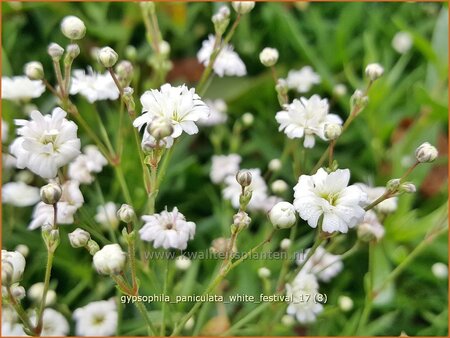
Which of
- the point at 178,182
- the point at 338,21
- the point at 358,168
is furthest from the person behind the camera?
the point at 338,21

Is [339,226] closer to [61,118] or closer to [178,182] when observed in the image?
[61,118]

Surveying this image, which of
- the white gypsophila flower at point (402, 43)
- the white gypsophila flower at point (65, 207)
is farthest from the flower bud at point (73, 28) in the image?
the white gypsophila flower at point (402, 43)

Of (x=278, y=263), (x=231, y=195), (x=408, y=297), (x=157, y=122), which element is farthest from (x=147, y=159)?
(x=408, y=297)

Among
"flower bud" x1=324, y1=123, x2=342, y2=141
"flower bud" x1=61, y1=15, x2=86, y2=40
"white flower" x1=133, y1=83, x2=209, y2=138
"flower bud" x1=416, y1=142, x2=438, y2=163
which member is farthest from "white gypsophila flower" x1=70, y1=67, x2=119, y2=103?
"flower bud" x1=416, y1=142, x2=438, y2=163

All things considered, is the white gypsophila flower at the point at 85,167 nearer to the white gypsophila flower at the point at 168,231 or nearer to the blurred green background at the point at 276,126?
the blurred green background at the point at 276,126

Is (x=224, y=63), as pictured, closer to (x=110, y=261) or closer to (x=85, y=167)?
(x=85, y=167)

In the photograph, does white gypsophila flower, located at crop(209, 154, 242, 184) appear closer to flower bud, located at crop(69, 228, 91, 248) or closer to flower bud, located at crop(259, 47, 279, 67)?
flower bud, located at crop(259, 47, 279, 67)

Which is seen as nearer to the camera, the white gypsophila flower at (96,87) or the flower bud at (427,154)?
the flower bud at (427,154)
